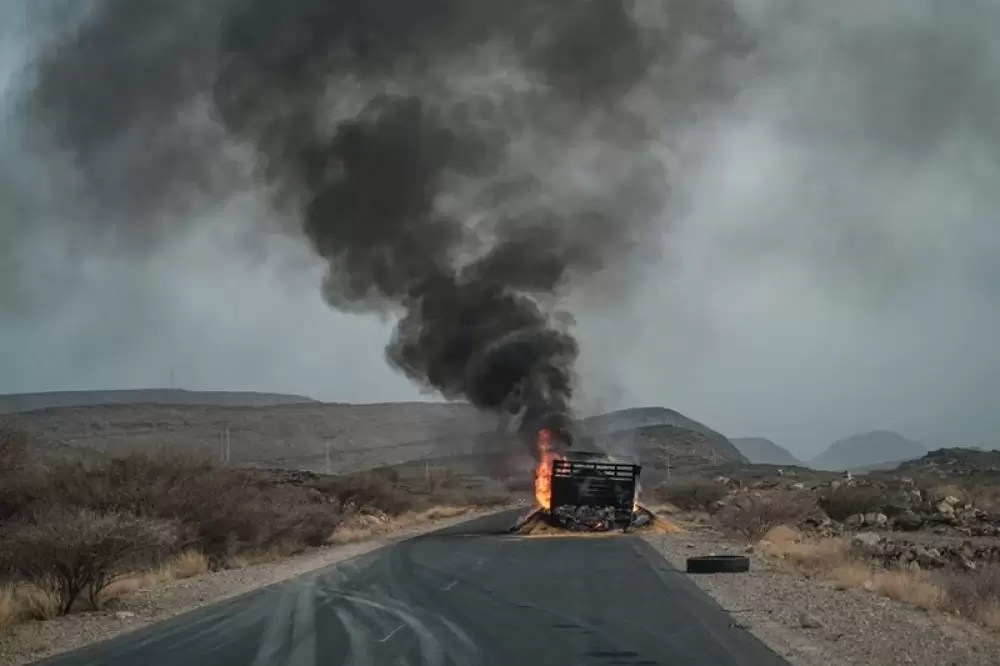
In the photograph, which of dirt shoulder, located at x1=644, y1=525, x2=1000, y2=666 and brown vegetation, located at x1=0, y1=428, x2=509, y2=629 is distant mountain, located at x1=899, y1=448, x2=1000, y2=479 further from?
dirt shoulder, located at x1=644, y1=525, x2=1000, y2=666

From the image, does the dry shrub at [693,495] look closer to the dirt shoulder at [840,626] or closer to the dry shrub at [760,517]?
the dry shrub at [760,517]

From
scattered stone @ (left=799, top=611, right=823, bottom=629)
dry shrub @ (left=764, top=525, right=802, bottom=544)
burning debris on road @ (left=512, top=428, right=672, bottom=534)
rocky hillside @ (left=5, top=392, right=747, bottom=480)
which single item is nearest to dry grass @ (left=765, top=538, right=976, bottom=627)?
scattered stone @ (left=799, top=611, right=823, bottom=629)

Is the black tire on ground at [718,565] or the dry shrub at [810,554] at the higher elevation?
the black tire on ground at [718,565]

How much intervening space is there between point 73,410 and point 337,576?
→ 351 ft

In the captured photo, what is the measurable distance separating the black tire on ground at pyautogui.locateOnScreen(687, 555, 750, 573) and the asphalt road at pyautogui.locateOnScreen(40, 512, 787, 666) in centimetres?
68

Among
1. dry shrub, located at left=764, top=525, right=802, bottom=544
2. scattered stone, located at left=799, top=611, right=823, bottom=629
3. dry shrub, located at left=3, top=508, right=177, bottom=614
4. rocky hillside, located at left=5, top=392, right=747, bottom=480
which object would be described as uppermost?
rocky hillside, located at left=5, top=392, right=747, bottom=480

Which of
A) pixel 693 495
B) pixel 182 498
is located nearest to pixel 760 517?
pixel 182 498

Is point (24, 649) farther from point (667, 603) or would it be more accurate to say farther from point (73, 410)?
point (73, 410)

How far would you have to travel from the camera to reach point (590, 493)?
36250 millimetres

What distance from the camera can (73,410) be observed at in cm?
11888

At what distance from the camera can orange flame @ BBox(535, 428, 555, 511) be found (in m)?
38.1

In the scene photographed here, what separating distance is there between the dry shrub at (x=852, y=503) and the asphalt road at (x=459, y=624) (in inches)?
1109

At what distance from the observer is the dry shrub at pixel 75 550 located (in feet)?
55.8

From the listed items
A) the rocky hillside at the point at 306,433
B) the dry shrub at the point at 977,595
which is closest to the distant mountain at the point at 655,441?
the rocky hillside at the point at 306,433
